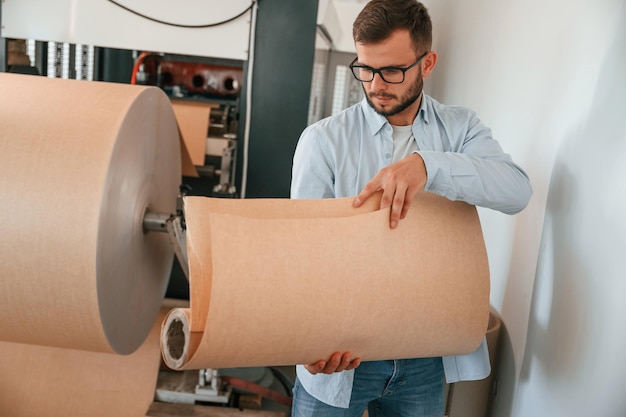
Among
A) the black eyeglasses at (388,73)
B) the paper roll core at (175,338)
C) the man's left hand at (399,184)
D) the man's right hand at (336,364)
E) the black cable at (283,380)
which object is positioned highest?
the black eyeglasses at (388,73)

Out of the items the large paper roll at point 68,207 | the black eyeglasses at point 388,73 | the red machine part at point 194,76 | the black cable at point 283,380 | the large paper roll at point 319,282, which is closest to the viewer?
the large paper roll at point 319,282

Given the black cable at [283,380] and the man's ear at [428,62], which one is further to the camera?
the black cable at [283,380]

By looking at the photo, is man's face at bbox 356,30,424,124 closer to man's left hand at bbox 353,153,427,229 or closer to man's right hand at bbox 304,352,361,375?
man's left hand at bbox 353,153,427,229

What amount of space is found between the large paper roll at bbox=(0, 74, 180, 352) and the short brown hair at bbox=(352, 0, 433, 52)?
1.83ft

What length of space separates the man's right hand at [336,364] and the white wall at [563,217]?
1.28 feet

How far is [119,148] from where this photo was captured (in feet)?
4.41

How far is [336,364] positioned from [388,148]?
41 cm

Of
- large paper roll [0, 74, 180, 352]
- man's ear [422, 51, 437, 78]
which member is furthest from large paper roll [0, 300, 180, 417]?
man's ear [422, 51, 437, 78]

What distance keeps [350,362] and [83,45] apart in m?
1.61

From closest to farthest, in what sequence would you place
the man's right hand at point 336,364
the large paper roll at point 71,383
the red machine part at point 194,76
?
the man's right hand at point 336,364 → the large paper roll at point 71,383 → the red machine part at point 194,76

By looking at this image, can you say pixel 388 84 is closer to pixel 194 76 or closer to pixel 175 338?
pixel 175 338

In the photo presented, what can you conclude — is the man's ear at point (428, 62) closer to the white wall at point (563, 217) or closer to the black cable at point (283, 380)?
the white wall at point (563, 217)

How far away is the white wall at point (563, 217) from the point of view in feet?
3.32

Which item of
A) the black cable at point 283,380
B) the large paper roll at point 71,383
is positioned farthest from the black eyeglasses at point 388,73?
the black cable at point 283,380
